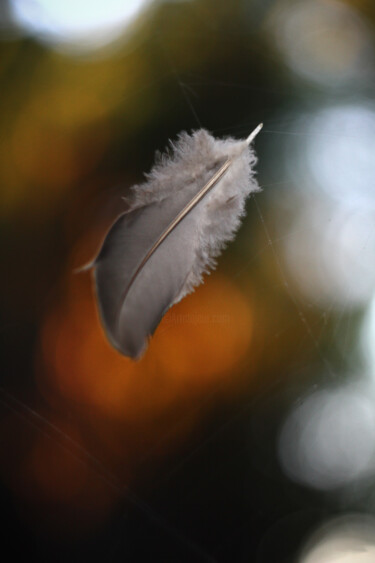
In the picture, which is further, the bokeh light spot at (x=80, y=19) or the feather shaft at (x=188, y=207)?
the bokeh light spot at (x=80, y=19)

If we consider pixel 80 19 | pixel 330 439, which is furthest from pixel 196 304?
pixel 80 19

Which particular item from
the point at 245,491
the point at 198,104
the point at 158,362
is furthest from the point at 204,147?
the point at 245,491

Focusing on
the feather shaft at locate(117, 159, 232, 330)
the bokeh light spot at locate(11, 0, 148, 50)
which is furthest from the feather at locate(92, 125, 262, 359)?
the bokeh light spot at locate(11, 0, 148, 50)

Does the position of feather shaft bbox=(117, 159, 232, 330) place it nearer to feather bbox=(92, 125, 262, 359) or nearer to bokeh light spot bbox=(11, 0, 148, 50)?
feather bbox=(92, 125, 262, 359)

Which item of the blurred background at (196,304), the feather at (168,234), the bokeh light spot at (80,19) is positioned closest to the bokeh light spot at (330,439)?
the blurred background at (196,304)

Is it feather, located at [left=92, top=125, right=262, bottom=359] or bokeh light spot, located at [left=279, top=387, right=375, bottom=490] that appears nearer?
feather, located at [left=92, top=125, right=262, bottom=359]

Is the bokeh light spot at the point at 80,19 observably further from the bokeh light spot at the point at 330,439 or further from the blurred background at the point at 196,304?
the bokeh light spot at the point at 330,439

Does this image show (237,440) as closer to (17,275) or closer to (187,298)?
(187,298)
